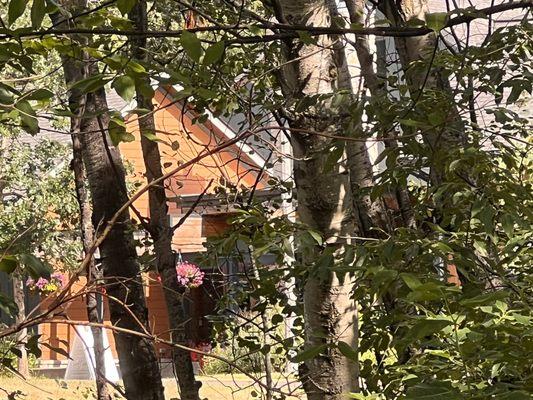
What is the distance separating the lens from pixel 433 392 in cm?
180

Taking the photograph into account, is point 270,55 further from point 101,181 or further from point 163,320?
point 163,320

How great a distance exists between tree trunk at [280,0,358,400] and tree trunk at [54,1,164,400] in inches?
42.2

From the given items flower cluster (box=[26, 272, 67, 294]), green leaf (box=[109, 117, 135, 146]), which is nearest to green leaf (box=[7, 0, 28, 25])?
green leaf (box=[109, 117, 135, 146])

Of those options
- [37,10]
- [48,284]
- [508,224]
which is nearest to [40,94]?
[37,10]

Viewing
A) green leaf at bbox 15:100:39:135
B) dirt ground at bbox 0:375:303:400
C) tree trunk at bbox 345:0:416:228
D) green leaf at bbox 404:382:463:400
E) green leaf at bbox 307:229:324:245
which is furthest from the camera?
dirt ground at bbox 0:375:303:400

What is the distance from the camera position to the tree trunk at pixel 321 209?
114 inches

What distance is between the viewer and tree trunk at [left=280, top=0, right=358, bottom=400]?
114 inches

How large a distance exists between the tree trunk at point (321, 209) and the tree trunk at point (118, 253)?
107cm

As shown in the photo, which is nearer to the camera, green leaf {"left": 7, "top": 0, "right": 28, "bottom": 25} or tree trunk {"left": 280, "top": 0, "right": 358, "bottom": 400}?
green leaf {"left": 7, "top": 0, "right": 28, "bottom": 25}

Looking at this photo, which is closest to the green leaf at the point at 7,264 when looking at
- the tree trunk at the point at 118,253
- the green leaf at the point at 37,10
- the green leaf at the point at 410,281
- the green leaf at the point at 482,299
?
the green leaf at the point at 37,10

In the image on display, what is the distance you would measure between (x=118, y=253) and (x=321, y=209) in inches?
53.6

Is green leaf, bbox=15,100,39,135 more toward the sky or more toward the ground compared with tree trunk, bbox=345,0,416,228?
more toward the ground

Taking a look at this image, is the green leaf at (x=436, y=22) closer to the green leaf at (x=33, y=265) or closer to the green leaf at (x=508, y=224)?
the green leaf at (x=508, y=224)

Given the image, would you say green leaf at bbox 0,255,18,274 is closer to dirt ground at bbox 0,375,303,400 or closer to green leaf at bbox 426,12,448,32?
green leaf at bbox 426,12,448,32
